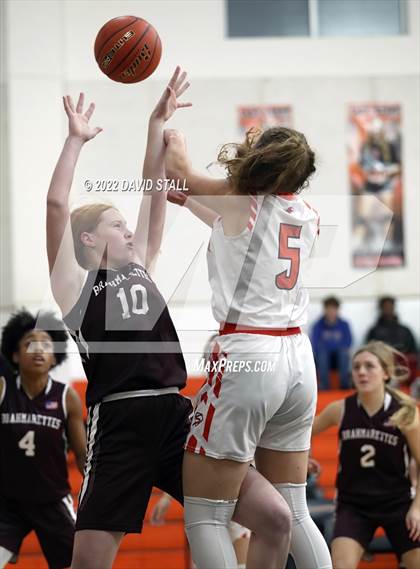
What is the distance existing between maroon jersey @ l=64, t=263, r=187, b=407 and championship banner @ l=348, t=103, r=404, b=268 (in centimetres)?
865

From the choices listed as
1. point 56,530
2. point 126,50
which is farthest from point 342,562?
point 126,50

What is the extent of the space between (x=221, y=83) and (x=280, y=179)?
345 inches

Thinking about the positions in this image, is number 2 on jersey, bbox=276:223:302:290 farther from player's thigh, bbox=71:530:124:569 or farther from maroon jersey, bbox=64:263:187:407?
player's thigh, bbox=71:530:124:569

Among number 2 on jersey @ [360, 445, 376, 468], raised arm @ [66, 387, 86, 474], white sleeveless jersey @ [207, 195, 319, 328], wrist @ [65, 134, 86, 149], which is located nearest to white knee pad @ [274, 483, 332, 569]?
white sleeveless jersey @ [207, 195, 319, 328]

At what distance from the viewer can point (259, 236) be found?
9.87 feet

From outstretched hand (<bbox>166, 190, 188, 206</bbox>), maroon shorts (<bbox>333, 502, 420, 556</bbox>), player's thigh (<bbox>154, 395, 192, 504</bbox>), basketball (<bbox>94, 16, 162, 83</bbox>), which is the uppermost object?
basketball (<bbox>94, 16, 162, 83</bbox>)

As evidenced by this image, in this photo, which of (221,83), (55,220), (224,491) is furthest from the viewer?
(221,83)

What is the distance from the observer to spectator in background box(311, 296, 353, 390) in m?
10.6

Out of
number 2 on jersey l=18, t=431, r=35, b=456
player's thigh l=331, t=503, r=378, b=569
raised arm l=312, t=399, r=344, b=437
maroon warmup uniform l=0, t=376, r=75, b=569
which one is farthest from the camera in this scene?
raised arm l=312, t=399, r=344, b=437

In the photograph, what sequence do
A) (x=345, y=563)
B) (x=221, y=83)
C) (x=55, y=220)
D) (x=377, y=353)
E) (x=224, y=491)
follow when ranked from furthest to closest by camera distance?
(x=221, y=83), (x=377, y=353), (x=345, y=563), (x=55, y=220), (x=224, y=491)

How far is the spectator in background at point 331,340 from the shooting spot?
34.9ft

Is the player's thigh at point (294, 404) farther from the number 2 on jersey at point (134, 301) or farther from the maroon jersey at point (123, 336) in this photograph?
the number 2 on jersey at point (134, 301)

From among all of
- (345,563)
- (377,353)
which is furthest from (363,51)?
(345,563)

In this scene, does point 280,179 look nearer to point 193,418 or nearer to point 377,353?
point 193,418
